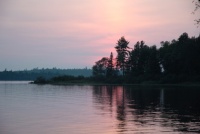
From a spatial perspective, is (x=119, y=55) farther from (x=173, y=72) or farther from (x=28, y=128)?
(x=28, y=128)

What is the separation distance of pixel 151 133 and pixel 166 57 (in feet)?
344

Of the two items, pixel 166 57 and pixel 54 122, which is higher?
pixel 166 57

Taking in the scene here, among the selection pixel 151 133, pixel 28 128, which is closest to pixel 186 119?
pixel 151 133

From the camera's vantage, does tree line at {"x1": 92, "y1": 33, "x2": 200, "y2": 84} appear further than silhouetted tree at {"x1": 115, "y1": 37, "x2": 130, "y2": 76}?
No

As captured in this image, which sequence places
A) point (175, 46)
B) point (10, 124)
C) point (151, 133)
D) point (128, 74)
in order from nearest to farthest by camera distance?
1. point (151, 133)
2. point (10, 124)
3. point (175, 46)
4. point (128, 74)

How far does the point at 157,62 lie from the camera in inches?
5305

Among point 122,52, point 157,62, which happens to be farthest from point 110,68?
point 157,62

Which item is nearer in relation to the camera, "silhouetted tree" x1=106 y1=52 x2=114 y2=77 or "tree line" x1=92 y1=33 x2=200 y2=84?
"tree line" x1=92 y1=33 x2=200 y2=84

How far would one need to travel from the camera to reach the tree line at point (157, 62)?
376 feet

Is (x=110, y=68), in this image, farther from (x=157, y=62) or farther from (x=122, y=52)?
(x=157, y=62)

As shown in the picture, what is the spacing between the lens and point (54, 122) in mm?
29406

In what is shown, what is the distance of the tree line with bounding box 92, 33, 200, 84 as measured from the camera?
115 metres

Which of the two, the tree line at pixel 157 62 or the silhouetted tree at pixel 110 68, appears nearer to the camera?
the tree line at pixel 157 62

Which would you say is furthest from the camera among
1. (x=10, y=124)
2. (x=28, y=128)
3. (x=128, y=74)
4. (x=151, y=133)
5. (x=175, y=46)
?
(x=128, y=74)
